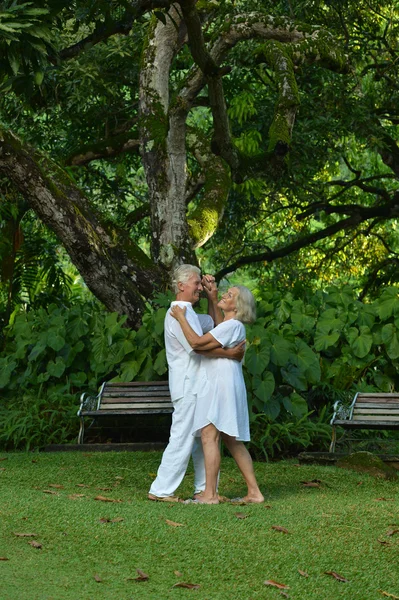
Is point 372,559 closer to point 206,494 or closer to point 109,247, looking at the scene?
point 206,494

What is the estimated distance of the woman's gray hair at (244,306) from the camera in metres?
7.26

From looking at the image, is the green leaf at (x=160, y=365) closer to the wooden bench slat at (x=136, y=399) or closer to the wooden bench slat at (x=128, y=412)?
the wooden bench slat at (x=136, y=399)

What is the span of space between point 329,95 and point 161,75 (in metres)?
2.75

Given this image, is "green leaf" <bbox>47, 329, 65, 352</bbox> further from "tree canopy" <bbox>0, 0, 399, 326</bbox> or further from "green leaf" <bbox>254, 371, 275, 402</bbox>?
"green leaf" <bbox>254, 371, 275, 402</bbox>

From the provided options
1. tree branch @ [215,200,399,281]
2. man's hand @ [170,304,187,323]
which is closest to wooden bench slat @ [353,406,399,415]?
man's hand @ [170,304,187,323]

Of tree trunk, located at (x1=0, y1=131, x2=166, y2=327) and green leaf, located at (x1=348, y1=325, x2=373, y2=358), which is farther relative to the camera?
tree trunk, located at (x1=0, y1=131, x2=166, y2=327)

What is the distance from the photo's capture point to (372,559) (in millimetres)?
5641

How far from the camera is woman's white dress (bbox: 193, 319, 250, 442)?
7.20 m

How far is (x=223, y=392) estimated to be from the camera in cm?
727

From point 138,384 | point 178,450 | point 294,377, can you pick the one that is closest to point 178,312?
point 178,450

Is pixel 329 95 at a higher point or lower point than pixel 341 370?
higher

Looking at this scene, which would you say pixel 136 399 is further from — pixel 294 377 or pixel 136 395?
pixel 294 377

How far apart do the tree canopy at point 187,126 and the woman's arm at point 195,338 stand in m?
2.68

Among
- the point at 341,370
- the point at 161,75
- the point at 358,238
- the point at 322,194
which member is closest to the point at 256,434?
the point at 341,370
